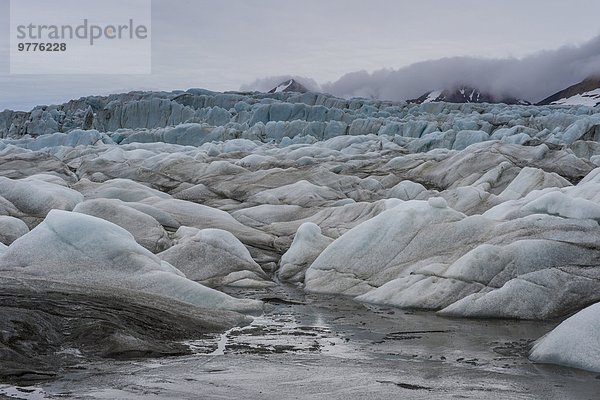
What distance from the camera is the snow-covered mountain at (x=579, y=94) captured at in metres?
148

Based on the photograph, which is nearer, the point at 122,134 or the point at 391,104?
the point at 122,134

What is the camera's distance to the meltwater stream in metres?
6.84

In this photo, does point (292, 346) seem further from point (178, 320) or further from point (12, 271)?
point (12, 271)

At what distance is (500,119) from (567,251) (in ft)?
159

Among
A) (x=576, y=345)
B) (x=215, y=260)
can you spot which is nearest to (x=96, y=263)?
(x=215, y=260)

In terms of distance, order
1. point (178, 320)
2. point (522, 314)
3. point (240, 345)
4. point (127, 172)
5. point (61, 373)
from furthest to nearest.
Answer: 1. point (127, 172)
2. point (522, 314)
3. point (178, 320)
4. point (240, 345)
5. point (61, 373)

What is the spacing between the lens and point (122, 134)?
203ft

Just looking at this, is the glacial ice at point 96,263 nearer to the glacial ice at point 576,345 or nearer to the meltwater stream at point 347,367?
the meltwater stream at point 347,367

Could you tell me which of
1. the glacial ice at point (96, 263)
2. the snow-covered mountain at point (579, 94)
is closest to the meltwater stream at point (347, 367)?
the glacial ice at point (96, 263)

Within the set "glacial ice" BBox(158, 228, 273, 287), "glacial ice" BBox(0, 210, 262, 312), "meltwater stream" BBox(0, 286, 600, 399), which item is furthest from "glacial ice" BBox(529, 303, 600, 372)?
"glacial ice" BBox(158, 228, 273, 287)

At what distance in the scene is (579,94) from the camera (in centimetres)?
15200

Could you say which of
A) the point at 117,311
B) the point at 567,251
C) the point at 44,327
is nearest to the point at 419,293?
the point at 567,251

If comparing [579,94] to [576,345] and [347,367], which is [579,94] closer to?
[576,345]

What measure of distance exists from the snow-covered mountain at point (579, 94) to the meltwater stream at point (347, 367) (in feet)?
482
